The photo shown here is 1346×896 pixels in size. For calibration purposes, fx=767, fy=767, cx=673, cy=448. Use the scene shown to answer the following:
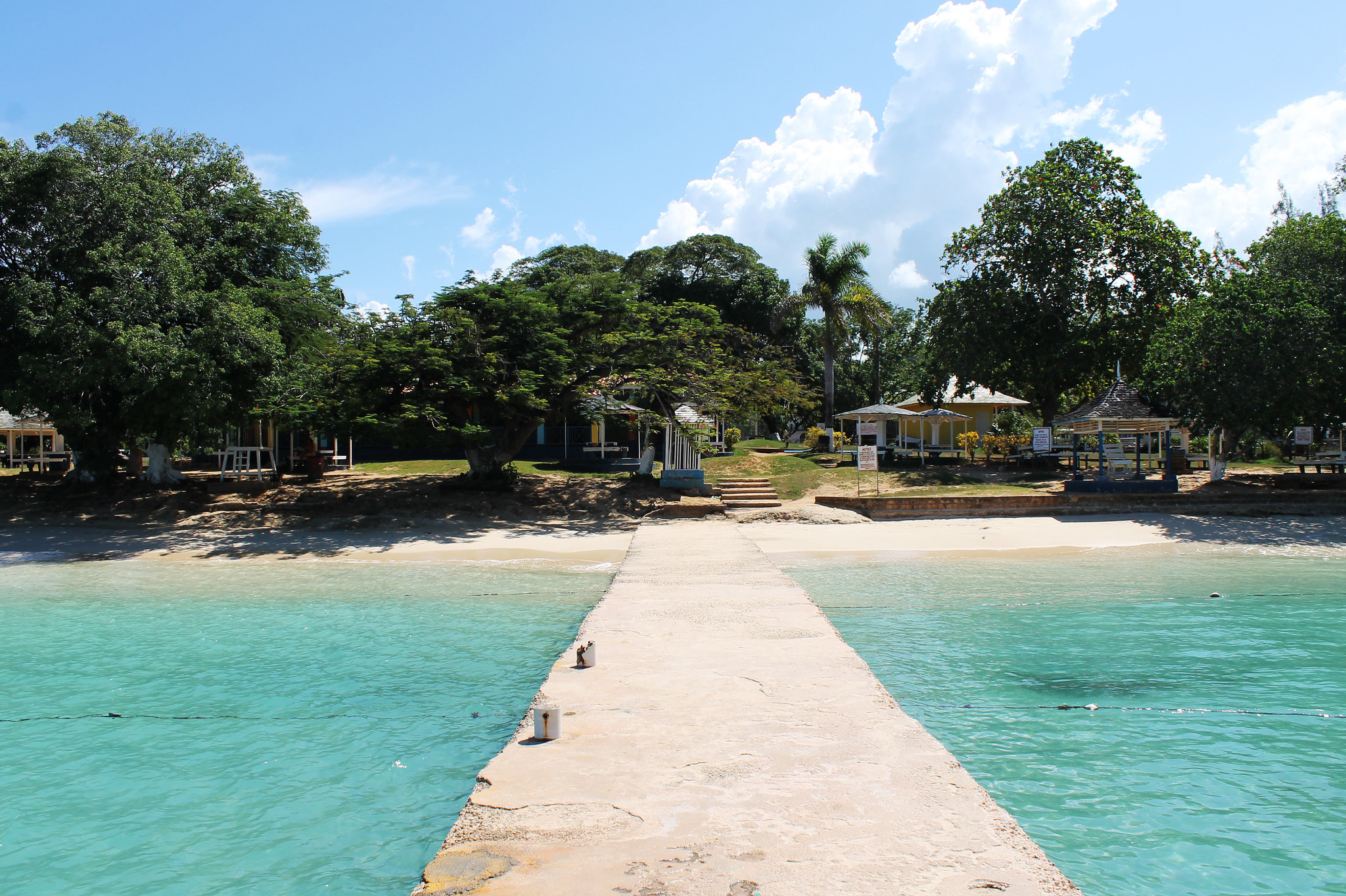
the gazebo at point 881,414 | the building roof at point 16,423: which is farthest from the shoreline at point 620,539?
the building roof at point 16,423

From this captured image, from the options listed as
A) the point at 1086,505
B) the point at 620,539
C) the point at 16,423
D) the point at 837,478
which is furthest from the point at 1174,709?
the point at 16,423

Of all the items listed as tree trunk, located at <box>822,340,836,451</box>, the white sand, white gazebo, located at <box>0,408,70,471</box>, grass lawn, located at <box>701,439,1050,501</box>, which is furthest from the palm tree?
white gazebo, located at <box>0,408,70,471</box>

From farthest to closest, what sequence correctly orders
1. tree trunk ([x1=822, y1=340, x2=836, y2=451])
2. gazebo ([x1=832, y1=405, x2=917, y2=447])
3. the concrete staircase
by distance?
tree trunk ([x1=822, y1=340, x2=836, y2=451]) → gazebo ([x1=832, y1=405, x2=917, y2=447]) → the concrete staircase

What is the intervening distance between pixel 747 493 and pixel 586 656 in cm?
1497

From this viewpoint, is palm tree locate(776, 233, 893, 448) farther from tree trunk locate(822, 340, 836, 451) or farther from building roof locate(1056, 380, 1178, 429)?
building roof locate(1056, 380, 1178, 429)

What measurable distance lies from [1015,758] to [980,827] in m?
2.21

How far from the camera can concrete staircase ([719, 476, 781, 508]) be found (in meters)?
19.8

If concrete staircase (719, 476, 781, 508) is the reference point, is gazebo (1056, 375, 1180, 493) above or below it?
above

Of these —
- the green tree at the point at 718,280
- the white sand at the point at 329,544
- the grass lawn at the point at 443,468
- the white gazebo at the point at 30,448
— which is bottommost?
the white sand at the point at 329,544

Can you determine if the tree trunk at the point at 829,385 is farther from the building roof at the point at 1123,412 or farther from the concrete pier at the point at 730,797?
the concrete pier at the point at 730,797

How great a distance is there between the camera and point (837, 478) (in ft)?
77.0

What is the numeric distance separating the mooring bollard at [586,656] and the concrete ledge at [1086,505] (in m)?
14.0

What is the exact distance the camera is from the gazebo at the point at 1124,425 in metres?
20.2

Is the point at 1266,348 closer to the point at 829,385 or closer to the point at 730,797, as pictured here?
the point at 829,385
